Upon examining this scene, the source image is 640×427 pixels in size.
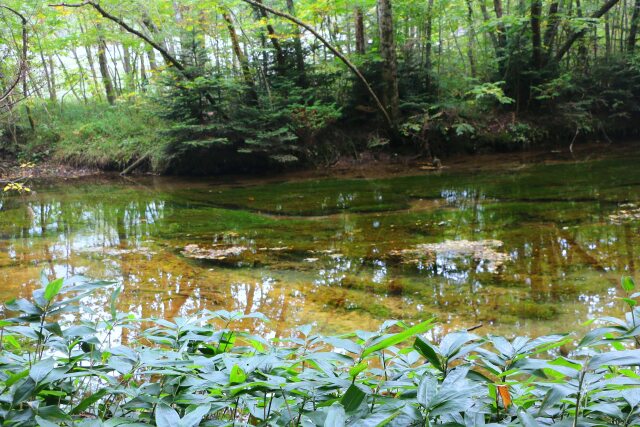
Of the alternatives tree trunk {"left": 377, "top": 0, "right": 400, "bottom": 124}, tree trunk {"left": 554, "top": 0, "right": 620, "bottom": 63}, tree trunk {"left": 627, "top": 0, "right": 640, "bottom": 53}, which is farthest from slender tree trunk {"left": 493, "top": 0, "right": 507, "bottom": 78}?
tree trunk {"left": 627, "top": 0, "right": 640, "bottom": 53}

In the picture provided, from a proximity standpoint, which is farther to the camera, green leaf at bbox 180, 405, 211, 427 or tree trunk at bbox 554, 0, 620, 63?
tree trunk at bbox 554, 0, 620, 63

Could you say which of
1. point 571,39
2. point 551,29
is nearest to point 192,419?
point 571,39

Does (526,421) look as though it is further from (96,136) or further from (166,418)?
(96,136)

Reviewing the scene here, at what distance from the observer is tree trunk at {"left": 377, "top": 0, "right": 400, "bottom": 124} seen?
9.55m

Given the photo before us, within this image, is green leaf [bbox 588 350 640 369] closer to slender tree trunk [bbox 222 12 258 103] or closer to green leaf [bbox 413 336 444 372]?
green leaf [bbox 413 336 444 372]

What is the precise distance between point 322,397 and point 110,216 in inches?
297

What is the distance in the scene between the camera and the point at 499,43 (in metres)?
11.9

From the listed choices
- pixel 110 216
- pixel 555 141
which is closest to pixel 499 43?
pixel 555 141

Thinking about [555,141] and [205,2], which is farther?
[555,141]

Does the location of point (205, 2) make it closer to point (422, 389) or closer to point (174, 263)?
point (174, 263)

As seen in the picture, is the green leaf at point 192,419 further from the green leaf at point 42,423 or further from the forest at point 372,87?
the forest at point 372,87

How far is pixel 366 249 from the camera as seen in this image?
16.2 feet

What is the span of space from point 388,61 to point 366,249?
6632 mm

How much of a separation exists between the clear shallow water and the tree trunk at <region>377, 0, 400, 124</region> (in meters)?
2.77
